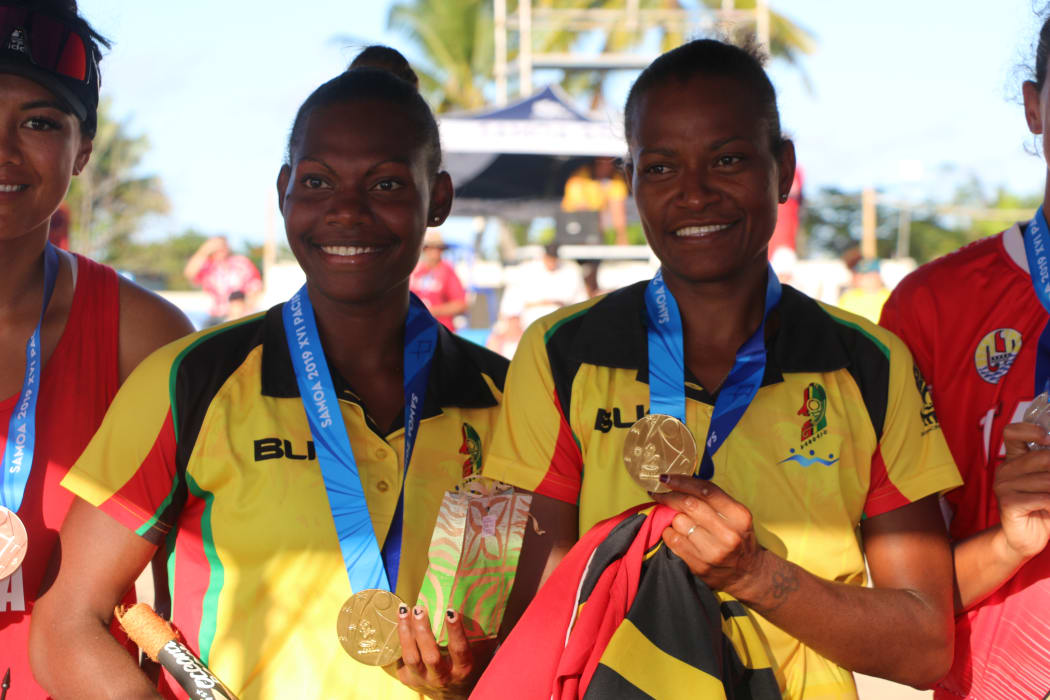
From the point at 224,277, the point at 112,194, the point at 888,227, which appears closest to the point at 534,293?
the point at 224,277

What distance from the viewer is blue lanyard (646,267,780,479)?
229 centimetres

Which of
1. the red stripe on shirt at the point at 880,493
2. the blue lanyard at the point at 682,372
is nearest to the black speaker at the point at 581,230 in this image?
the blue lanyard at the point at 682,372

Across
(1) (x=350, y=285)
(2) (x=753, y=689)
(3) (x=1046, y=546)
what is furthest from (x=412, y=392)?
(3) (x=1046, y=546)

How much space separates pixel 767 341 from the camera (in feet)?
8.12

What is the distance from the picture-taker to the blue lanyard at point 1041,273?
Result: 2.60 meters

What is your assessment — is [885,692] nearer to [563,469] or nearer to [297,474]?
[563,469]

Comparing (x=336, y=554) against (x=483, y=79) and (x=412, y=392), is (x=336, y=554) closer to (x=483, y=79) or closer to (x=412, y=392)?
(x=412, y=392)

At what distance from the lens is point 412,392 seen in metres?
2.66

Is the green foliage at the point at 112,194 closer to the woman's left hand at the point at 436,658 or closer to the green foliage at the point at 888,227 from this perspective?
the green foliage at the point at 888,227

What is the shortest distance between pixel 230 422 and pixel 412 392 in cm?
44

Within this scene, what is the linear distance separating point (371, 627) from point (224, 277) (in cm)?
1370

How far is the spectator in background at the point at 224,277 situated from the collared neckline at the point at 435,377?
12.3 meters

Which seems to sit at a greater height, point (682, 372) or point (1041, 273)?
point (1041, 273)

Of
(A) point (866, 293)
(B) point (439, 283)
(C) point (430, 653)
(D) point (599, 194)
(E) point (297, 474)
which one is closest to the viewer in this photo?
(C) point (430, 653)
